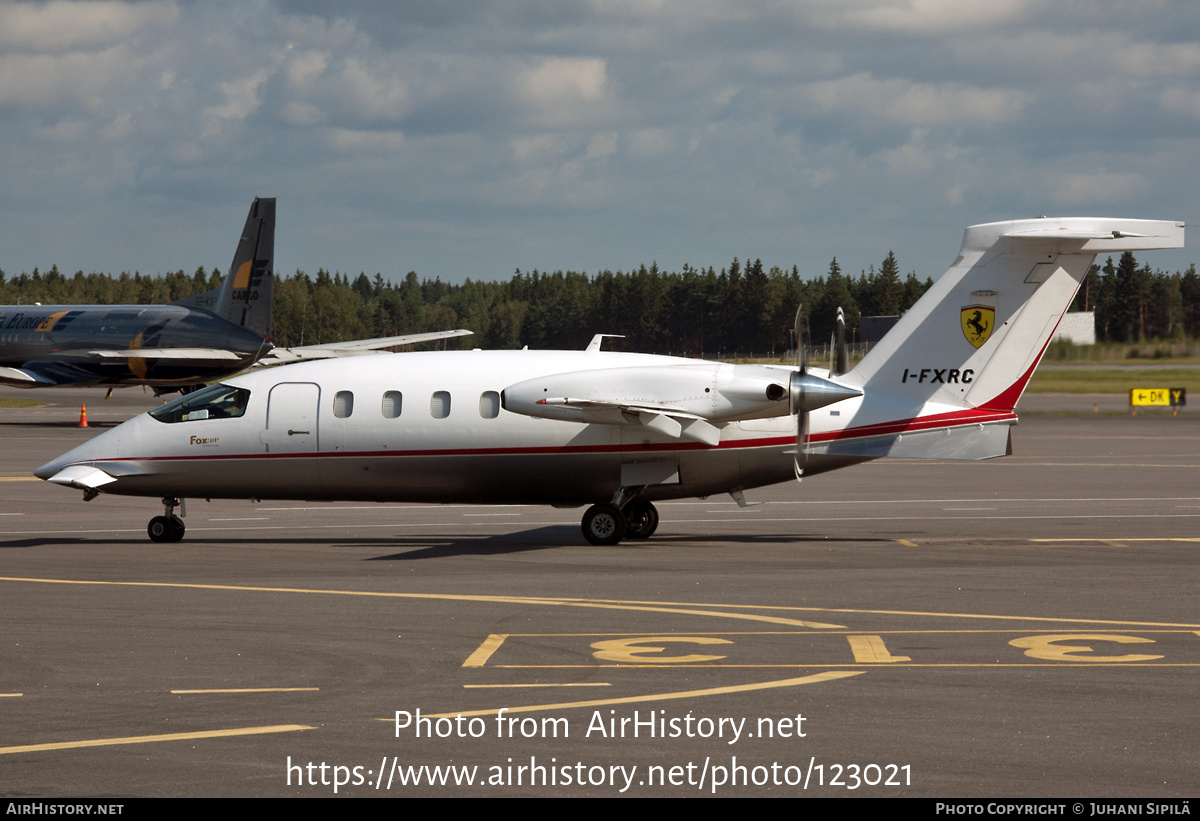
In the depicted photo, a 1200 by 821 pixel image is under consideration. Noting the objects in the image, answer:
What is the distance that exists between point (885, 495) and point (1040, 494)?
380 centimetres

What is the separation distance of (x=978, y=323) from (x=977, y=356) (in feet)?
1.95

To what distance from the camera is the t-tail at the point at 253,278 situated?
2486 inches

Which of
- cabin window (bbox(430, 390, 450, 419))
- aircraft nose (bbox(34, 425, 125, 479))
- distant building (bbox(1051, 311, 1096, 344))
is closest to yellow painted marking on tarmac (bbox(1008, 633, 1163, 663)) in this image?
cabin window (bbox(430, 390, 450, 419))

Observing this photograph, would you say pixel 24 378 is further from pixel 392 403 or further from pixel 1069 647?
pixel 1069 647

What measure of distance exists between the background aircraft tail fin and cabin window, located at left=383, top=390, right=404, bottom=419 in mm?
8227

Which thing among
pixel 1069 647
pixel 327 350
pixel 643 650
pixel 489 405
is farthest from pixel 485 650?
pixel 327 350

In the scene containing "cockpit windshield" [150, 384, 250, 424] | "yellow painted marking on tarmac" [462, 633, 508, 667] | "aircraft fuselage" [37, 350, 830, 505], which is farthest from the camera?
"cockpit windshield" [150, 384, 250, 424]

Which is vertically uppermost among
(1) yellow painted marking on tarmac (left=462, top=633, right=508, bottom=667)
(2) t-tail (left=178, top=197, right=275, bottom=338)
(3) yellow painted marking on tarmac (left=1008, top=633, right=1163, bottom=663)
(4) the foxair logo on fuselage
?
(2) t-tail (left=178, top=197, right=275, bottom=338)

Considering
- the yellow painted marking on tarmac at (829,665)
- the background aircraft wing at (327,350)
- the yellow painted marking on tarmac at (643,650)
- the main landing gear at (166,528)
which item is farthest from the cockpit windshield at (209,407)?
the background aircraft wing at (327,350)

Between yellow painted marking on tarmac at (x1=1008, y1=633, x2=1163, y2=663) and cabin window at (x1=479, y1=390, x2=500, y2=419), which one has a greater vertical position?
cabin window at (x1=479, y1=390, x2=500, y2=419)

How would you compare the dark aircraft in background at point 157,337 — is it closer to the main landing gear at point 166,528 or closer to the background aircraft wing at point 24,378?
the background aircraft wing at point 24,378

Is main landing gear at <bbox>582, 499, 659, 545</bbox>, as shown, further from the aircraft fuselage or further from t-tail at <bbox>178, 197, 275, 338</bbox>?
t-tail at <bbox>178, 197, 275, 338</bbox>

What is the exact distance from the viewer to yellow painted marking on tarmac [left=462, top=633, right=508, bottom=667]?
13180mm

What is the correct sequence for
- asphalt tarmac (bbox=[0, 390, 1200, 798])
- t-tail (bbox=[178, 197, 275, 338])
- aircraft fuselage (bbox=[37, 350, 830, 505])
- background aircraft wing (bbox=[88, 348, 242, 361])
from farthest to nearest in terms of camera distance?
1. t-tail (bbox=[178, 197, 275, 338])
2. background aircraft wing (bbox=[88, 348, 242, 361])
3. aircraft fuselage (bbox=[37, 350, 830, 505])
4. asphalt tarmac (bbox=[0, 390, 1200, 798])
